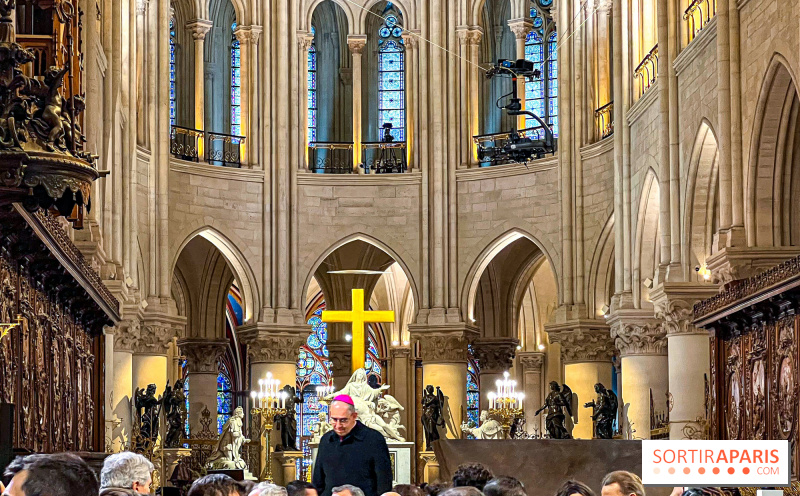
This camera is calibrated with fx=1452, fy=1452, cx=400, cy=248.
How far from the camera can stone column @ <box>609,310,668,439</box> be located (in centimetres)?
2570

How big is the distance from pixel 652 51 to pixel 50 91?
1637 cm

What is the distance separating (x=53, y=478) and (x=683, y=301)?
18275mm

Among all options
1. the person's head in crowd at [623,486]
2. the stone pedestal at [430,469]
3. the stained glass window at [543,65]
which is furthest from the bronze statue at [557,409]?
the person's head in crowd at [623,486]

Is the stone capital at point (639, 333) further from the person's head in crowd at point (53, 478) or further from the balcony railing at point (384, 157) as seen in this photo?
the person's head in crowd at point (53, 478)

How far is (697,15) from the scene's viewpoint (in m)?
22.2

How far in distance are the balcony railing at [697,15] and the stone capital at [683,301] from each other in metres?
3.81

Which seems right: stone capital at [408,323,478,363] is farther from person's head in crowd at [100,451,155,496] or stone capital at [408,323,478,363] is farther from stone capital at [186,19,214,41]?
person's head in crowd at [100,451,155,496]

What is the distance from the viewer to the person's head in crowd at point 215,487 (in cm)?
638

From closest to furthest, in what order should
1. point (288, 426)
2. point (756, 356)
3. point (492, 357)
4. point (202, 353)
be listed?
point (756, 356)
point (288, 426)
point (202, 353)
point (492, 357)

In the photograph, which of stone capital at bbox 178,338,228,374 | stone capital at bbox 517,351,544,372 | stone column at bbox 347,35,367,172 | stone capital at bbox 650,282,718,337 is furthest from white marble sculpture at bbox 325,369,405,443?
stone capital at bbox 517,351,544,372

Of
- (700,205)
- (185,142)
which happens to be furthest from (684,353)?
(185,142)

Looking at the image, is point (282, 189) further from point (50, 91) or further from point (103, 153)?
point (50, 91)

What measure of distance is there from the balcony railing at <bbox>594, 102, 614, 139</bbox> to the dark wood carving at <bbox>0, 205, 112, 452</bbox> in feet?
39.4

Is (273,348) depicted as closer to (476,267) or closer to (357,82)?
(476,267)
